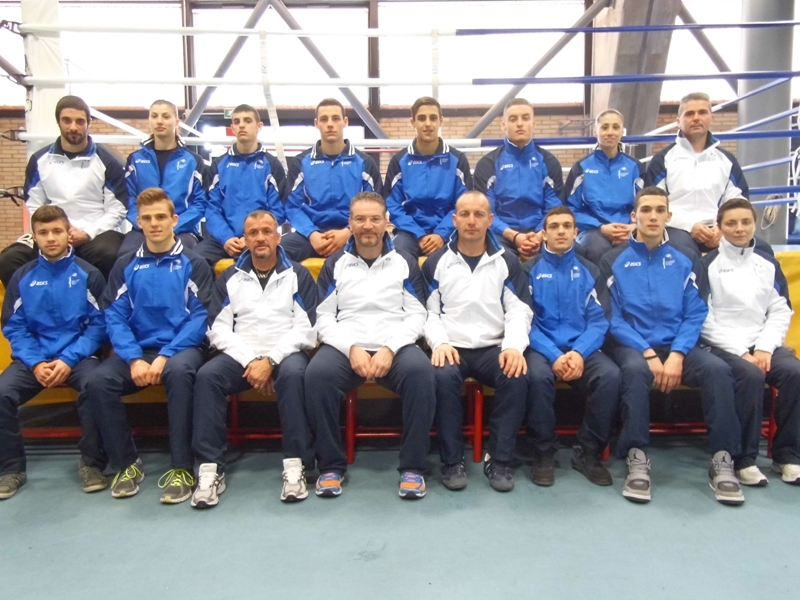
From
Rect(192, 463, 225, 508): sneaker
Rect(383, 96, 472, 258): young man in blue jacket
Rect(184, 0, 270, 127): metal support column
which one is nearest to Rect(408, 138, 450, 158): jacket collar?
Rect(383, 96, 472, 258): young man in blue jacket

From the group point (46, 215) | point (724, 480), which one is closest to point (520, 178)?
point (724, 480)

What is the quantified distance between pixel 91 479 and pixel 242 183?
1524mm

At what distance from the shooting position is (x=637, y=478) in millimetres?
1962

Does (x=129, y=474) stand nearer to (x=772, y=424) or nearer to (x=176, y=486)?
(x=176, y=486)

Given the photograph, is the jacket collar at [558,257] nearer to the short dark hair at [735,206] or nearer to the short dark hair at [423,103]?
the short dark hair at [735,206]

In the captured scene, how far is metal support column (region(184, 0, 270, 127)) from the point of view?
4.65 meters

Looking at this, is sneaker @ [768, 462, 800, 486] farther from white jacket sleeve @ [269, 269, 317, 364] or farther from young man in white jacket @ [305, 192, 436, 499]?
white jacket sleeve @ [269, 269, 317, 364]

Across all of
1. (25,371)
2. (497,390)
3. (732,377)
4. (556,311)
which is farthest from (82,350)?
(732,377)

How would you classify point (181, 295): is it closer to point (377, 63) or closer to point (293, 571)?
→ point (293, 571)

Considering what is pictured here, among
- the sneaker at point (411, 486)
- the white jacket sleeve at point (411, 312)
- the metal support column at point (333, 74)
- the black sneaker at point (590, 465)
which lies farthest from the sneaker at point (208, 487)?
the metal support column at point (333, 74)

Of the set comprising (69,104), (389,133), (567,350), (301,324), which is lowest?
(567,350)

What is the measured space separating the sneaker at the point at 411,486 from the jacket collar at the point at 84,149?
2167mm

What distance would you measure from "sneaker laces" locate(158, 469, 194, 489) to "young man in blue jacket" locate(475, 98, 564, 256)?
1.75 metres

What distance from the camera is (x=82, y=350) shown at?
2.20m
